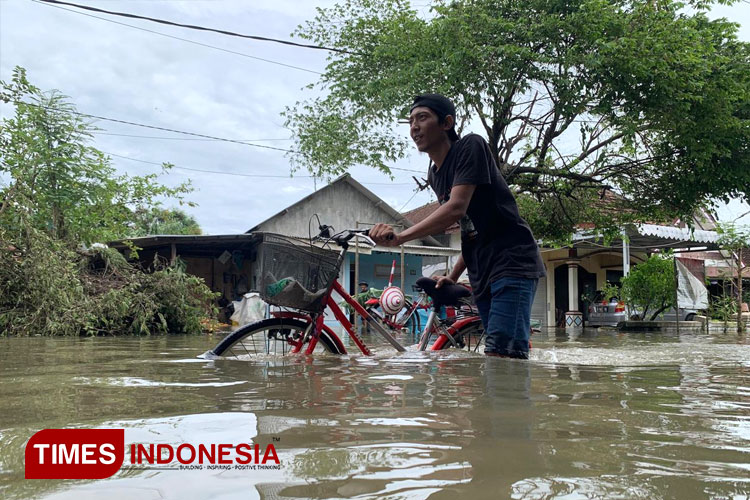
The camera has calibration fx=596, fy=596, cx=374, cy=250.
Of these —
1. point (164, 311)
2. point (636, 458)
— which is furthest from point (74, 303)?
point (636, 458)

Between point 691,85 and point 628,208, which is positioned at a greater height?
point 691,85

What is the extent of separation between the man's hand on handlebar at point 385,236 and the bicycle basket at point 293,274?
689mm

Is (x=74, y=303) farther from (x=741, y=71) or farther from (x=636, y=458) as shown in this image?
(x=741, y=71)

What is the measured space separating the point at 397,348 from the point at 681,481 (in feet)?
11.7

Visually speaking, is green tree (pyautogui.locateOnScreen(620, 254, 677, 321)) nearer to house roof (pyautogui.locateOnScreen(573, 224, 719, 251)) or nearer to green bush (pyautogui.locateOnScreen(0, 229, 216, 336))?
house roof (pyautogui.locateOnScreen(573, 224, 719, 251))

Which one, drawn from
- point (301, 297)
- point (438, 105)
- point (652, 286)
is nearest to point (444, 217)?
point (438, 105)

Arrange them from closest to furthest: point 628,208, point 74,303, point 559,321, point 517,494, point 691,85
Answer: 1. point 517,494
2. point 691,85
3. point 74,303
4. point 628,208
5. point 559,321

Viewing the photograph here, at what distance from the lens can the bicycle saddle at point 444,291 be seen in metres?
4.50

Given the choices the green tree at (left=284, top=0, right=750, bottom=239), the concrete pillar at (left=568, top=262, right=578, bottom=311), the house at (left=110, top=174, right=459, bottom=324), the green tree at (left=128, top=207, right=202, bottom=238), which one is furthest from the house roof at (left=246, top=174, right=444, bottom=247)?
the green tree at (left=128, top=207, right=202, bottom=238)

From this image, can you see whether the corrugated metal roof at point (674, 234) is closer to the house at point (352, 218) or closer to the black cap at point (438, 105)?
the house at point (352, 218)

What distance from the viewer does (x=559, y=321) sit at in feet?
79.5

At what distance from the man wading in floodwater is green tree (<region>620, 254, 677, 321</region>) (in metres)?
13.9

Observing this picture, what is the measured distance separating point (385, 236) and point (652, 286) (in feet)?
47.3

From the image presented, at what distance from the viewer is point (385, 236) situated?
343 cm
